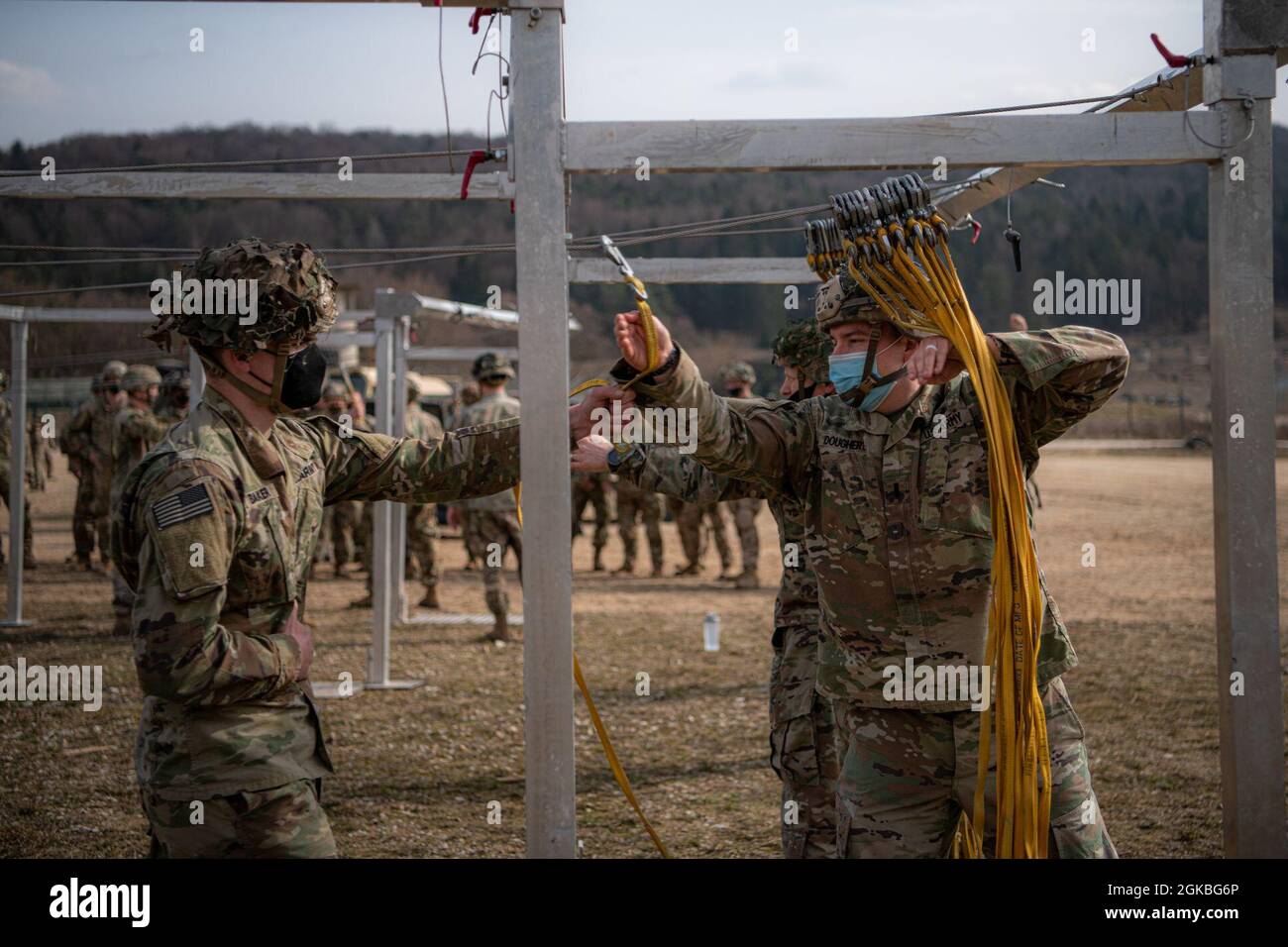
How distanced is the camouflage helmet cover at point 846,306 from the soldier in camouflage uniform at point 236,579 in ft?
4.77

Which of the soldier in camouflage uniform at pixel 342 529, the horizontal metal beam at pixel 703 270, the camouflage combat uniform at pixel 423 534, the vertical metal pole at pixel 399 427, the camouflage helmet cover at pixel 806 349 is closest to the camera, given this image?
the camouflage helmet cover at pixel 806 349

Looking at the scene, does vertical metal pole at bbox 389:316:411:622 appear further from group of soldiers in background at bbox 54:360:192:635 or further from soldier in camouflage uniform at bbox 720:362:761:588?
soldier in camouflage uniform at bbox 720:362:761:588

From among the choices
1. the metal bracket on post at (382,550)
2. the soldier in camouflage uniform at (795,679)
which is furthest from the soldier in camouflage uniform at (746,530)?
the soldier in camouflage uniform at (795,679)

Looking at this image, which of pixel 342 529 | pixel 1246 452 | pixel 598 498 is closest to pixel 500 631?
pixel 342 529

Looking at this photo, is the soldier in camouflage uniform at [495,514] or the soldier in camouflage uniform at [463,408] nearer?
the soldier in camouflage uniform at [495,514]

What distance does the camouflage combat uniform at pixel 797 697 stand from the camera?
4.57 metres

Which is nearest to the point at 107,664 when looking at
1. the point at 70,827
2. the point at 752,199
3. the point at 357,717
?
the point at 357,717

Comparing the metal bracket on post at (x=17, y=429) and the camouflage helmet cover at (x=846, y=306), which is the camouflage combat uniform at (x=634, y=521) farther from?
the camouflage helmet cover at (x=846, y=306)

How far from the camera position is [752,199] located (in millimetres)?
110750

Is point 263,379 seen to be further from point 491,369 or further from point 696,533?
point 696,533

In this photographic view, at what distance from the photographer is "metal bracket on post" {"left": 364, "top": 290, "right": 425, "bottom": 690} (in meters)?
9.01

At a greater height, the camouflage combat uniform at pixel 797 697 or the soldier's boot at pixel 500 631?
the camouflage combat uniform at pixel 797 697

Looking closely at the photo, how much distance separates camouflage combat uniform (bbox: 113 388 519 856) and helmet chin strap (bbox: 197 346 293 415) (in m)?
0.06

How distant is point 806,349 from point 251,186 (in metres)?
2.28
